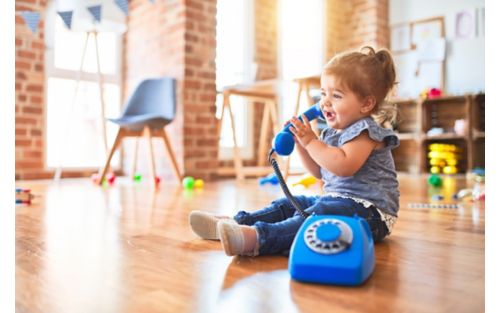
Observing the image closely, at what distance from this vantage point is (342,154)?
1.15 metres

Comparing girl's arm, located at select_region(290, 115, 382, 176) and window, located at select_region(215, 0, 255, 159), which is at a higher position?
window, located at select_region(215, 0, 255, 159)

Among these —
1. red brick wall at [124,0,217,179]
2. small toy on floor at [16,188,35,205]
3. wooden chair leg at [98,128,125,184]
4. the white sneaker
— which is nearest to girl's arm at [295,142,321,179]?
the white sneaker

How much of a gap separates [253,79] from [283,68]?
81 centimetres

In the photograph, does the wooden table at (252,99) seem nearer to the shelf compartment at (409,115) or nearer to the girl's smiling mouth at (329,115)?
the shelf compartment at (409,115)

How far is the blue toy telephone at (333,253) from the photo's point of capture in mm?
831

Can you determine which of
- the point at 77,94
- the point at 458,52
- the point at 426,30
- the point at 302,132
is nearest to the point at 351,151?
the point at 302,132

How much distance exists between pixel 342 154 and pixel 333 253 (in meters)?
0.36

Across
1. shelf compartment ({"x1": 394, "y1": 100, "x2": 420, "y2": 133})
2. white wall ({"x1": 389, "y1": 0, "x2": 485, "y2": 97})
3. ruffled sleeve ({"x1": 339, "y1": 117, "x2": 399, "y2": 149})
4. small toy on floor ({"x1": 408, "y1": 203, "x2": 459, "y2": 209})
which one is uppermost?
white wall ({"x1": 389, "y1": 0, "x2": 485, "y2": 97})

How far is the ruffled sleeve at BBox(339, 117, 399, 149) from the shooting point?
1.15 meters

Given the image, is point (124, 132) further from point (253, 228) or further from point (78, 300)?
point (78, 300)

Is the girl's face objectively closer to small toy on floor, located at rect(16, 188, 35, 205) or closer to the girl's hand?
the girl's hand

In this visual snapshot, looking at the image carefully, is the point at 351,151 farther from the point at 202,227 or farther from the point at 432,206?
the point at 432,206

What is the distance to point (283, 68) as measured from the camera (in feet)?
16.3

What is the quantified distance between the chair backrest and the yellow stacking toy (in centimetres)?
273
